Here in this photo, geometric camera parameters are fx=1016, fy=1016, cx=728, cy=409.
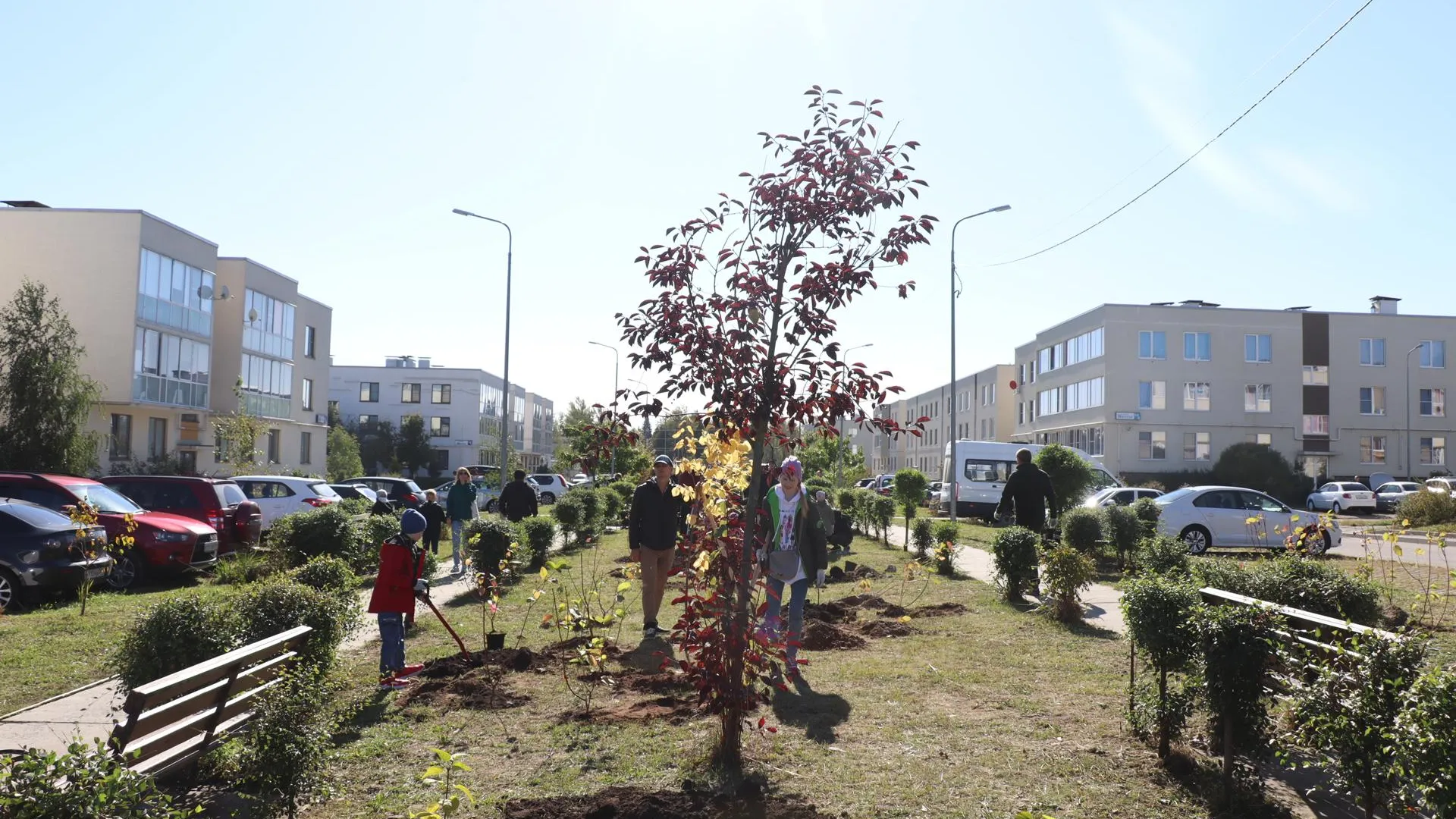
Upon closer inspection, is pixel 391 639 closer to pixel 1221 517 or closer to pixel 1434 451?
pixel 1221 517

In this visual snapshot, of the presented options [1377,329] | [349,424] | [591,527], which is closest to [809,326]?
[591,527]

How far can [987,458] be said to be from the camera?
35.0m

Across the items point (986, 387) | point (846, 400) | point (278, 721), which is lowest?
point (278, 721)

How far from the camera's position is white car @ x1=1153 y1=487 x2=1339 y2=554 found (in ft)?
64.8

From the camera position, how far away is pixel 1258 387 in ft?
181

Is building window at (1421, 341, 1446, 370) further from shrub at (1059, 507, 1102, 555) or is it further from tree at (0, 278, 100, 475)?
tree at (0, 278, 100, 475)

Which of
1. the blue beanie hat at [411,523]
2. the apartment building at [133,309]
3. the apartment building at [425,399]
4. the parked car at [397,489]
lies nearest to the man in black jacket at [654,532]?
the blue beanie hat at [411,523]

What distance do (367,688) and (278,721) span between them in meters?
3.15

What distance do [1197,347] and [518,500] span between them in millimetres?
46941

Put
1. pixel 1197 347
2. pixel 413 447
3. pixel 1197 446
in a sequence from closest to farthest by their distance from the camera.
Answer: pixel 1197 446 < pixel 1197 347 < pixel 413 447

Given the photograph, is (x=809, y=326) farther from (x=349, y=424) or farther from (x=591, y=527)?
(x=349, y=424)

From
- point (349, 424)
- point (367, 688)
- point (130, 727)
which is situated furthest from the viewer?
point (349, 424)

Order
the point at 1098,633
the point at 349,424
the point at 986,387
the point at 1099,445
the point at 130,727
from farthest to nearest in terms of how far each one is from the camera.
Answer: the point at 349,424
the point at 986,387
the point at 1099,445
the point at 1098,633
the point at 130,727

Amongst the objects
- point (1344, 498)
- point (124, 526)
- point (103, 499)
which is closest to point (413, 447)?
point (1344, 498)
